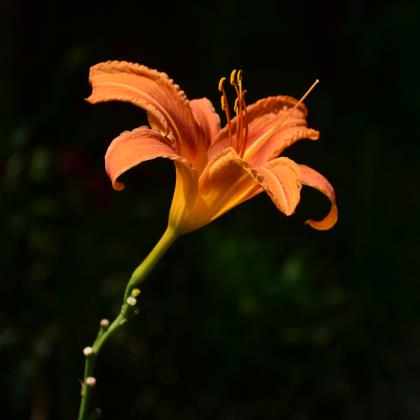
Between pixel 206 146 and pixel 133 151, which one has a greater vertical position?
pixel 206 146

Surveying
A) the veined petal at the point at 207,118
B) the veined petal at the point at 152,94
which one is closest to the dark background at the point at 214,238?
the veined petal at the point at 207,118

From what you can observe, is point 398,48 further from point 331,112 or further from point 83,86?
point 83,86

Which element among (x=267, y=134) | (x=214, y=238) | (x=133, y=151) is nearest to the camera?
(x=133, y=151)

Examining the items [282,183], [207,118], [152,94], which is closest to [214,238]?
[207,118]

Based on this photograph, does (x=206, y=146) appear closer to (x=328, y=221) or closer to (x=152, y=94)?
(x=152, y=94)

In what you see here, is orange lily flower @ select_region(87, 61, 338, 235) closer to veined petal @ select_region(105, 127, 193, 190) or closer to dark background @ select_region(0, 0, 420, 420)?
veined petal @ select_region(105, 127, 193, 190)

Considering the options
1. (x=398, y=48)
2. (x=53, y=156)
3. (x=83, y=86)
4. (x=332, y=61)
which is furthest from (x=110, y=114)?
(x=398, y=48)

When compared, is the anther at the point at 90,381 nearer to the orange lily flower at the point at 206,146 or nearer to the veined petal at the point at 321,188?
the orange lily flower at the point at 206,146

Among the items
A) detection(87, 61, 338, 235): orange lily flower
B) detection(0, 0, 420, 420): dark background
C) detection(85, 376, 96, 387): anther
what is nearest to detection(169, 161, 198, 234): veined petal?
detection(87, 61, 338, 235): orange lily flower
